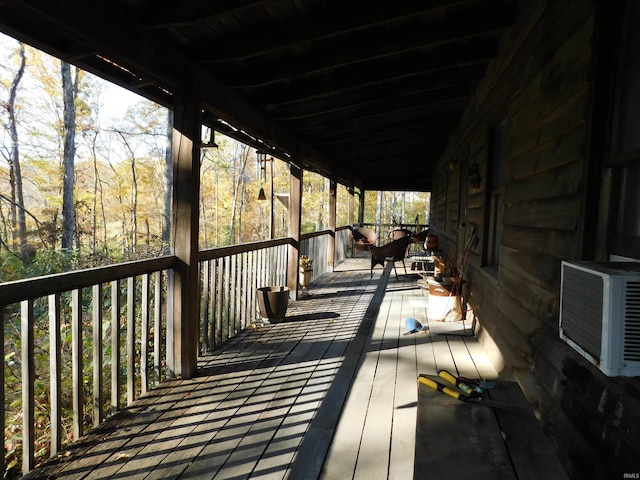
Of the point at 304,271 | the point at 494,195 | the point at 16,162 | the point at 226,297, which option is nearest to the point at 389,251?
the point at 304,271

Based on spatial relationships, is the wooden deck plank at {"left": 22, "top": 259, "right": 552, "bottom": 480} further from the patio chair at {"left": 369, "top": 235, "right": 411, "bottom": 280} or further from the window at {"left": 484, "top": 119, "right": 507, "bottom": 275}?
the patio chair at {"left": 369, "top": 235, "right": 411, "bottom": 280}

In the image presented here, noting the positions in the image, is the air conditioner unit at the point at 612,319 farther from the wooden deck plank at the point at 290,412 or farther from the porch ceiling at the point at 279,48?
the porch ceiling at the point at 279,48

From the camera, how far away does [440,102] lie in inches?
191

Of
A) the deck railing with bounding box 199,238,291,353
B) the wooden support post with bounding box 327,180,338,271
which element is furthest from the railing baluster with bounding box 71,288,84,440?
the wooden support post with bounding box 327,180,338,271

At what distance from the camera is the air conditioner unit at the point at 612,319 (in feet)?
3.03

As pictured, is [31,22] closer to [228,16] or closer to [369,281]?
[228,16]

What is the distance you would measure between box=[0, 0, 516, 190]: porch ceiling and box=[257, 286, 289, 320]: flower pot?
1.64m

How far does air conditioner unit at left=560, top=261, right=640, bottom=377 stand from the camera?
92cm

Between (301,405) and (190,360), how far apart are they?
0.97 m

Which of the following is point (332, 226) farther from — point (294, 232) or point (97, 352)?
point (97, 352)

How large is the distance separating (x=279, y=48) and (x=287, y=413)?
233cm

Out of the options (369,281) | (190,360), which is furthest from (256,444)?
(369,281)

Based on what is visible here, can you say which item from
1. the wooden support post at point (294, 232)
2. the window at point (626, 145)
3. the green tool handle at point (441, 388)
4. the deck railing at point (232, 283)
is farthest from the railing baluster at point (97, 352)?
the wooden support post at point (294, 232)

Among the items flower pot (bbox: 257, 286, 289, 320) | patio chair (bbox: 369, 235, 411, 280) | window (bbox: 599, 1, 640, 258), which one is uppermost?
window (bbox: 599, 1, 640, 258)
